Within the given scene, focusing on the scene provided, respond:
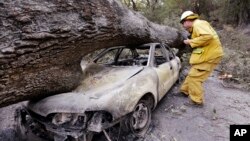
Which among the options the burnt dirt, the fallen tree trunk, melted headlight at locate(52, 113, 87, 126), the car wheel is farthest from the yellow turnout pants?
melted headlight at locate(52, 113, 87, 126)

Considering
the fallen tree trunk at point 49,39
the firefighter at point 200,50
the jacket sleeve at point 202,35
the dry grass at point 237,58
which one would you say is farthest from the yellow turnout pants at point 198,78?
the dry grass at point 237,58

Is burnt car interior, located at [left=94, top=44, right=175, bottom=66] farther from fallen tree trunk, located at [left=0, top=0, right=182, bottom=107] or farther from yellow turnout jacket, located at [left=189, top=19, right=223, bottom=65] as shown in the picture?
fallen tree trunk, located at [left=0, top=0, right=182, bottom=107]

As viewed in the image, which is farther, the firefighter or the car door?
the firefighter

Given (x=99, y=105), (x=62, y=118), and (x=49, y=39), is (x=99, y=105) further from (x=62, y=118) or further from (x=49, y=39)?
(x=49, y=39)

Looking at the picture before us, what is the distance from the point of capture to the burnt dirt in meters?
4.39

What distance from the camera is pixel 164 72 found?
5262 mm

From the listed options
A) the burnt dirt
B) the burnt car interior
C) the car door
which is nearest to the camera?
the burnt dirt

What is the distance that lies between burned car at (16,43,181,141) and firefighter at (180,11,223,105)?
657 mm

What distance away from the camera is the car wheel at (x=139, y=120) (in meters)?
3.91

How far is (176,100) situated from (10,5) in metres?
3.90

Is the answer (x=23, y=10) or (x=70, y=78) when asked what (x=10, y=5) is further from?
(x=70, y=78)

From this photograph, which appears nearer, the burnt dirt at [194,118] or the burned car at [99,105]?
the burned car at [99,105]

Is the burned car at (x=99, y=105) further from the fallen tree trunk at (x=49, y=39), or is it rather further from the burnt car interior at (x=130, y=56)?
the burnt car interior at (x=130, y=56)

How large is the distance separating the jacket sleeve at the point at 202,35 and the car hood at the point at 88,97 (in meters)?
1.39
